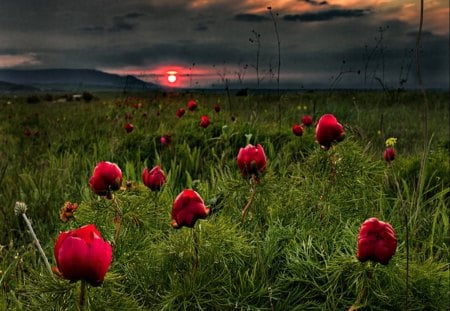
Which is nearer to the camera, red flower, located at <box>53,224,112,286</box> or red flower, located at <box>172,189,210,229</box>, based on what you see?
red flower, located at <box>53,224,112,286</box>

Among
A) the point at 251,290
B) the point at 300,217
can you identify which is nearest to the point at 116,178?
the point at 251,290

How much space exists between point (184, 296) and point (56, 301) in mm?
374

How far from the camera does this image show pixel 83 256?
1.10 m

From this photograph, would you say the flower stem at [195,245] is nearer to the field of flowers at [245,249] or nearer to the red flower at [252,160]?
the field of flowers at [245,249]

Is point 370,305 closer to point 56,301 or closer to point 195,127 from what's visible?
point 56,301

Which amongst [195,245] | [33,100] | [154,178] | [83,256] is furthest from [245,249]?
[33,100]

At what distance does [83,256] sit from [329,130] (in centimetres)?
113

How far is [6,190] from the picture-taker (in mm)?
4023

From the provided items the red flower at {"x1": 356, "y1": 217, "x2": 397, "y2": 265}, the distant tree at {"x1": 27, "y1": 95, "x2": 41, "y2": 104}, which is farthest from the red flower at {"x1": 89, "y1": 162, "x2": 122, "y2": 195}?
the distant tree at {"x1": 27, "y1": 95, "x2": 41, "y2": 104}

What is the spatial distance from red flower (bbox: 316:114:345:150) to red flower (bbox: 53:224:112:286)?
41.7 inches

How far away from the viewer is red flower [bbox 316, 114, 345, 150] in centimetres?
193

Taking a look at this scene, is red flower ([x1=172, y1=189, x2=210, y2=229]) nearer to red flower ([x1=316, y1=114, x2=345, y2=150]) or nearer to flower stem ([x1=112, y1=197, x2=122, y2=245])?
flower stem ([x1=112, y1=197, x2=122, y2=245])

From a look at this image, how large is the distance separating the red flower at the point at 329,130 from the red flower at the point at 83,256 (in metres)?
1.06

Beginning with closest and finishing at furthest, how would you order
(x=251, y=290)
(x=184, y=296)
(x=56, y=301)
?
(x=56, y=301)
(x=184, y=296)
(x=251, y=290)
